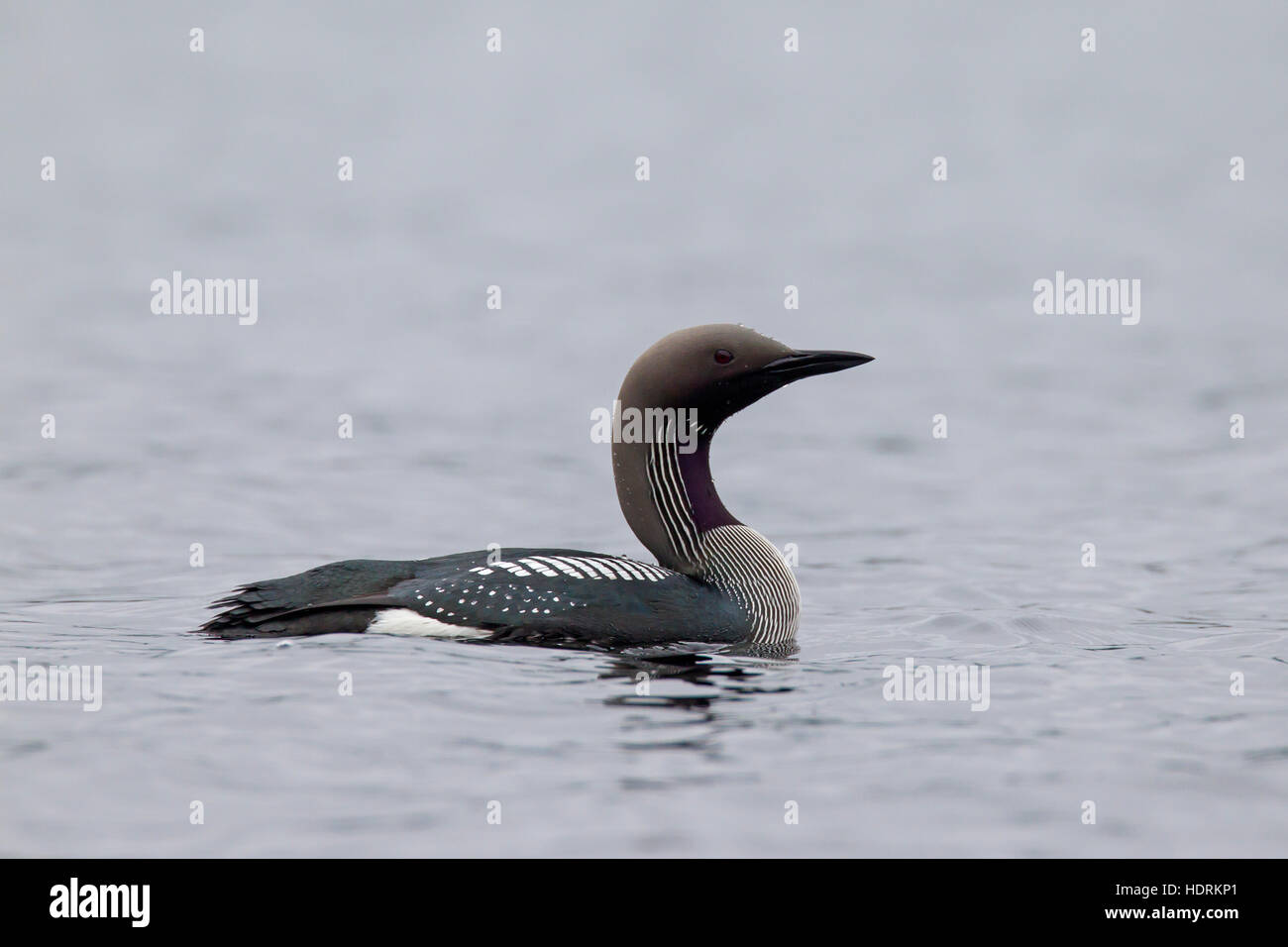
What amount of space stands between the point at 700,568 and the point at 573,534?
2.71 metres

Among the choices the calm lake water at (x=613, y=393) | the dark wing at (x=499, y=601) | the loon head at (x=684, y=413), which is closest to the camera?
the calm lake water at (x=613, y=393)

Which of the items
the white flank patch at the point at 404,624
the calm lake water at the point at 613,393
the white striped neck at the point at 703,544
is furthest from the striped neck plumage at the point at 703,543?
the white flank patch at the point at 404,624

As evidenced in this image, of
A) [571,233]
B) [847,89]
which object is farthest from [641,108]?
[571,233]

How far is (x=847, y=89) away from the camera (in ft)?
68.4

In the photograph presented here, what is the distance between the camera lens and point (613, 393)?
482 inches

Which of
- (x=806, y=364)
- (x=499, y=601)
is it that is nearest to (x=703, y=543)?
(x=806, y=364)

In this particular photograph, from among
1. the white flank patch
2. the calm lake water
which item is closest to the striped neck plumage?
the calm lake water

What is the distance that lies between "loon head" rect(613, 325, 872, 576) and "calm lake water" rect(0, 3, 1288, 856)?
65cm

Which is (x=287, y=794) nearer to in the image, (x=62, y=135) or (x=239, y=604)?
(x=239, y=604)

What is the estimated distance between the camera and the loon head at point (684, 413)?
21.1 ft

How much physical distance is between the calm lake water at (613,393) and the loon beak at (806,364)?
0.98m

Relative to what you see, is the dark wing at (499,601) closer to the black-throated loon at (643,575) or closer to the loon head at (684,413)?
the black-throated loon at (643,575)

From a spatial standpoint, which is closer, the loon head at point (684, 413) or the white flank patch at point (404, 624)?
the white flank patch at point (404, 624)

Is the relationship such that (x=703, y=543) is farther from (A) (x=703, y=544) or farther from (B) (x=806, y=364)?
(B) (x=806, y=364)
